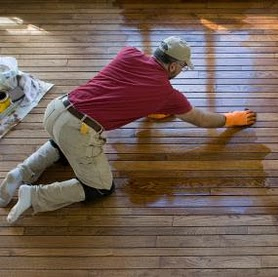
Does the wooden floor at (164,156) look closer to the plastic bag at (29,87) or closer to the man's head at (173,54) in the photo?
the plastic bag at (29,87)

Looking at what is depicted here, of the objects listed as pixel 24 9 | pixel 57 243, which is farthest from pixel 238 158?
pixel 24 9

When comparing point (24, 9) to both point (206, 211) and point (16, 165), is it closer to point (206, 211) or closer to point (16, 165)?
point (16, 165)

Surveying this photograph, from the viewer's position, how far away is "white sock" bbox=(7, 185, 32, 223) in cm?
202

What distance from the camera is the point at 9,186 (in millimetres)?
2104

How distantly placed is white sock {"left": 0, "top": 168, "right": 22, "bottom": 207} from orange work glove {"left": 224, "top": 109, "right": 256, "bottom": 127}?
0.96 meters

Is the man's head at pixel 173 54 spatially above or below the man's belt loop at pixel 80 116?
above

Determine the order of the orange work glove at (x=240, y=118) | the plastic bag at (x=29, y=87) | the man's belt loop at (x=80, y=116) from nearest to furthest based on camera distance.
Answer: the man's belt loop at (x=80, y=116) < the orange work glove at (x=240, y=118) < the plastic bag at (x=29, y=87)

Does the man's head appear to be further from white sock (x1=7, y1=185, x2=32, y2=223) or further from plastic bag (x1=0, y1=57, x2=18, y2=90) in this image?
plastic bag (x1=0, y1=57, x2=18, y2=90)

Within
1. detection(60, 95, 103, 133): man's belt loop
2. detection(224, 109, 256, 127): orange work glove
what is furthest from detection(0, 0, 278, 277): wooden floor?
detection(60, 95, 103, 133): man's belt loop

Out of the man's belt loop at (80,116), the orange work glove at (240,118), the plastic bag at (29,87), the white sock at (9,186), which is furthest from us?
the plastic bag at (29,87)

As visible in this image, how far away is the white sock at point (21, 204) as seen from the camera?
2.02m

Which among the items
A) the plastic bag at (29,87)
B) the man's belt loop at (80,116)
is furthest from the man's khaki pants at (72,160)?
the plastic bag at (29,87)

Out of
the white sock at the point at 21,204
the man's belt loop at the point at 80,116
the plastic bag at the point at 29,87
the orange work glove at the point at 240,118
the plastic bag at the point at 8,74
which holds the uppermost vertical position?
the man's belt loop at the point at 80,116

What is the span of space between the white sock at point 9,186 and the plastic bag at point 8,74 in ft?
2.02
